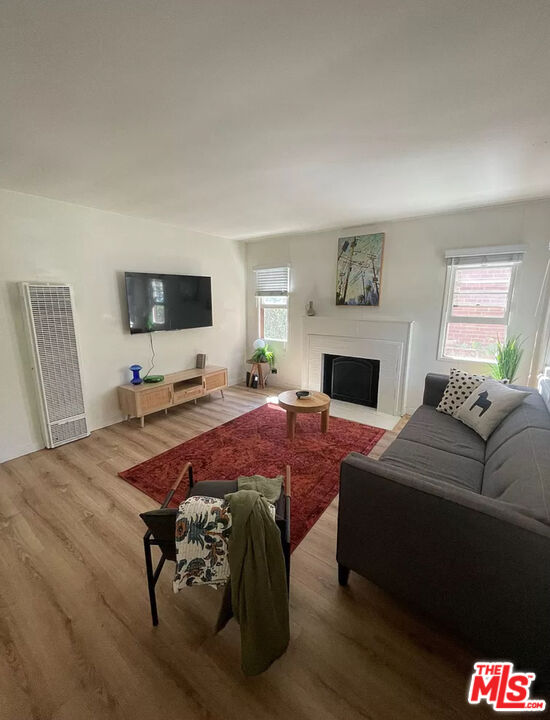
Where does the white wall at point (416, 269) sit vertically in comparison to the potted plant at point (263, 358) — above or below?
above

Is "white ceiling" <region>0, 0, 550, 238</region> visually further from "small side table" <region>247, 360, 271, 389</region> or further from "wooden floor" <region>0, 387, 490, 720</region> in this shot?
"small side table" <region>247, 360, 271, 389</region>

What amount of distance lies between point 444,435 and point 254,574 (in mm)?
1785

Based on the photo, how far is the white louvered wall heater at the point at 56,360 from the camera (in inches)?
108

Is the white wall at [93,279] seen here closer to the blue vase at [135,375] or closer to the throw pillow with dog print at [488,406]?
the blue vase at [135,375]

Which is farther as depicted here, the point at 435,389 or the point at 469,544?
the point at 435,389

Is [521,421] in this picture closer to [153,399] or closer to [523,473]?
[523,473]

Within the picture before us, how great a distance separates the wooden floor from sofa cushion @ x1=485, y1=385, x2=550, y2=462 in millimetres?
1173

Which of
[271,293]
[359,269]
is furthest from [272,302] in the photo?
[359,269]

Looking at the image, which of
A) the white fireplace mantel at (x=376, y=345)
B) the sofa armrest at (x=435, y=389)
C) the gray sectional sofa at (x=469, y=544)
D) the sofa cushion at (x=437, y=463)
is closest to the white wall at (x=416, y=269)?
the white fireplace mantel at (x=376, y=345)

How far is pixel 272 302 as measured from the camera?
502cm

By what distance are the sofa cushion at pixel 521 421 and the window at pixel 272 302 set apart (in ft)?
10.9

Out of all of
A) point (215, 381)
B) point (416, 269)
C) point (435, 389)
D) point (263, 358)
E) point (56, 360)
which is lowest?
point (215, 381)

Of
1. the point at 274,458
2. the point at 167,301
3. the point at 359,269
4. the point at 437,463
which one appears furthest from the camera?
the point at 359,269

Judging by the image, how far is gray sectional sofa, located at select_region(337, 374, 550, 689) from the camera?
101 cm
